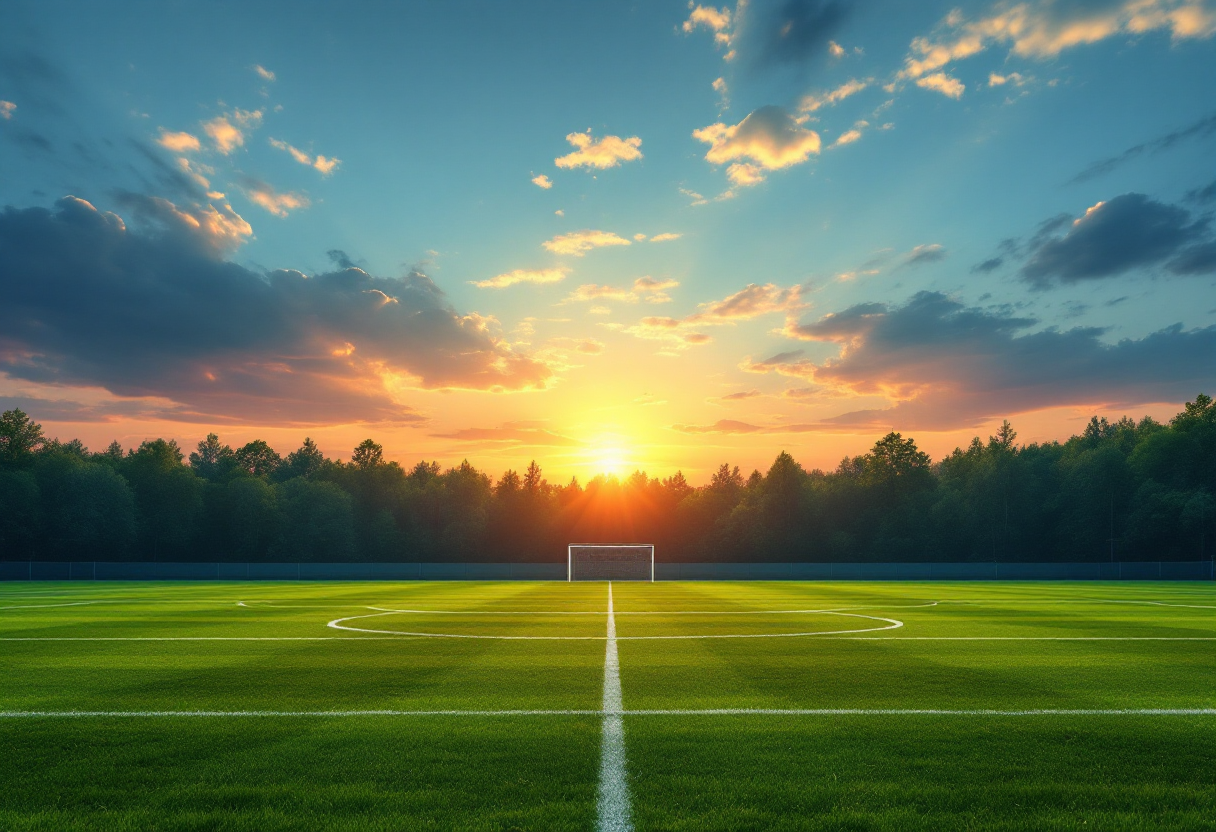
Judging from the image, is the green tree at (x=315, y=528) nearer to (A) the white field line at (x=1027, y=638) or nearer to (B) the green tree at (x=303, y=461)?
(B) the green tree at (x=303, y=461)

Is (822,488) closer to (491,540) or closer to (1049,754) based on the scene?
(491,540)

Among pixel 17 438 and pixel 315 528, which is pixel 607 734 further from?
pixel 17 438

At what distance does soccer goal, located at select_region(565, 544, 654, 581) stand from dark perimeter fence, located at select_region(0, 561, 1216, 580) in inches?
59.4

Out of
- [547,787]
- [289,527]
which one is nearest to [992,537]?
[289,527]

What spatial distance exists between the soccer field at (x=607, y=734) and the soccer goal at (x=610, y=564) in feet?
141

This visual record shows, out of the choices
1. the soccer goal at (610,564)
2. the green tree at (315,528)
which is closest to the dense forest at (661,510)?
the green tree at (315,528)

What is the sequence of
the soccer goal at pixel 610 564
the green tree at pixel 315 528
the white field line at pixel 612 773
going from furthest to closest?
the green tree at pixel 315 528, the soccer goal at pixel 610 564, the white field line at pixel 612 773

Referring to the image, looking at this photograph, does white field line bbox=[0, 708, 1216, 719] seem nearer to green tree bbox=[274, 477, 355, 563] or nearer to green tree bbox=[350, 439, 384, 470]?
green tree bbox=[274, 477, 355, 563]

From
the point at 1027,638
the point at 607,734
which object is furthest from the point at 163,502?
the point at 607,734

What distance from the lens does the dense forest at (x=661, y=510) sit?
251 ft

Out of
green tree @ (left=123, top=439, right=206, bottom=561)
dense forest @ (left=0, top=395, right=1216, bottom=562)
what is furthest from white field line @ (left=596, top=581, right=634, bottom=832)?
green tree @ (left=123, top=439, right=206, bottom=561)

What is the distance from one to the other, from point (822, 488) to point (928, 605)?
255 feet

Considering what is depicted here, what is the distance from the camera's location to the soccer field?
14.6 ft

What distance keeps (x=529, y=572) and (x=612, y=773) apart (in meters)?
53.3
